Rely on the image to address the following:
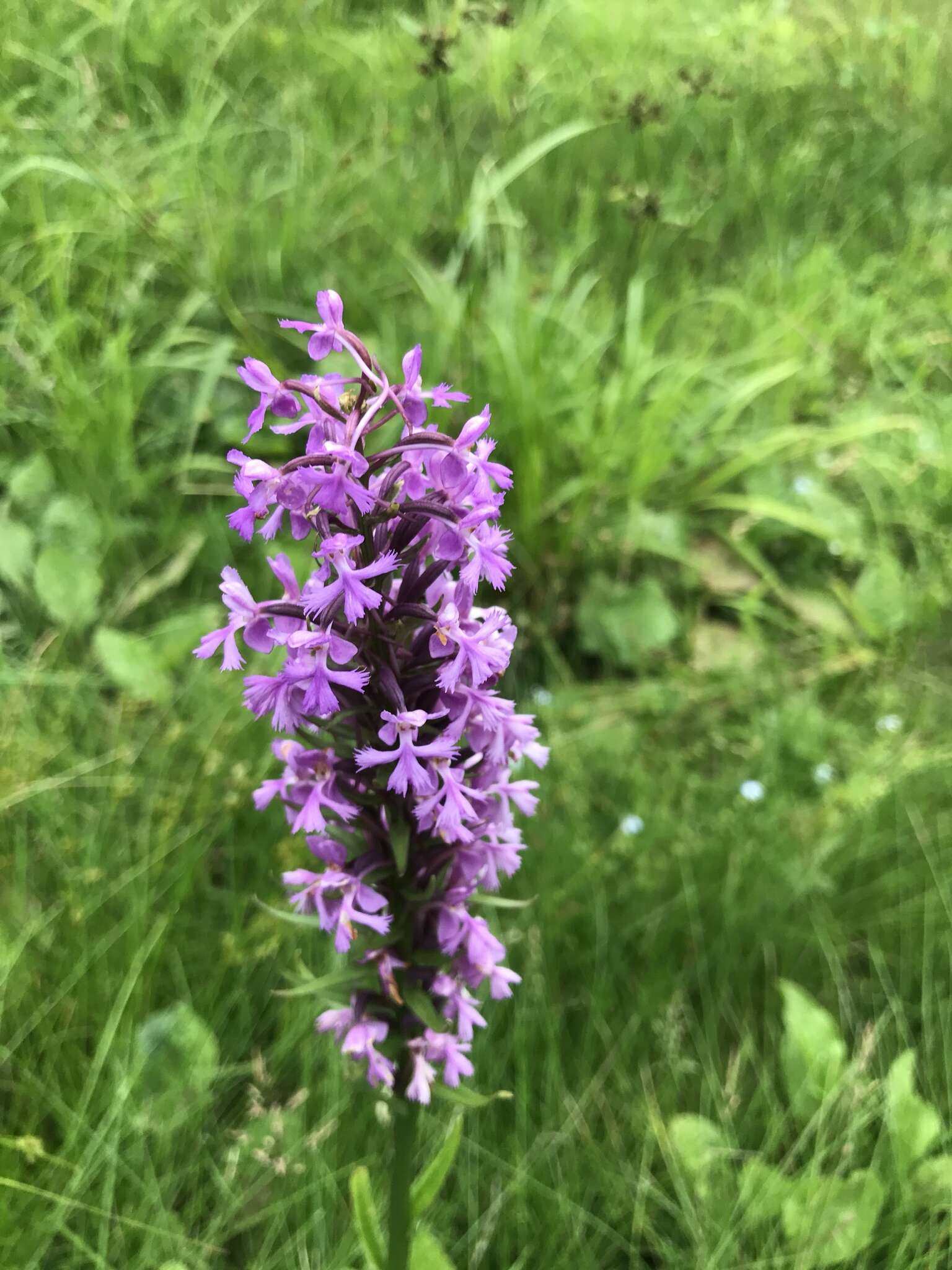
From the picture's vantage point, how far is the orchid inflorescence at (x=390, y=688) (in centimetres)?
86

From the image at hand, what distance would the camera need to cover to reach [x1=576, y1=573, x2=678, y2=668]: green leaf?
8.73ft

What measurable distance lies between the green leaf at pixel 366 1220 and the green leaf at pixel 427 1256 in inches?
6.5

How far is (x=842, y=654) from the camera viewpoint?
2.77 metres

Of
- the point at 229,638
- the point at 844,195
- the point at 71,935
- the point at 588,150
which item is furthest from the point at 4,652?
the point at 844,195

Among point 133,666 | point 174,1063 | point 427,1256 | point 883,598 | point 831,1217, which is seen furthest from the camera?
point 883,598

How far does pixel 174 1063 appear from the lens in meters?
1.61

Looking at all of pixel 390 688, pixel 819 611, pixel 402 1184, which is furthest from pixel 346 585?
pixel 819 611

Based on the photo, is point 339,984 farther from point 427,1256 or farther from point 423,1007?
point 427,1256

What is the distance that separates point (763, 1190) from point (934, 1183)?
0.31 meters

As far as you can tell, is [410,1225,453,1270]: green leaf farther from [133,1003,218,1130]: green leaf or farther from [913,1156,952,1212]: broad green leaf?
[913,1156,952,1212]: broad green leaf

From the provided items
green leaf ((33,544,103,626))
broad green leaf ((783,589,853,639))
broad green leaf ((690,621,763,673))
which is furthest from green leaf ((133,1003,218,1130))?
broad green leaf ((783,589,853,639))

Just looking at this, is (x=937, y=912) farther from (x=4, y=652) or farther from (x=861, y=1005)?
(x=4, y=652)

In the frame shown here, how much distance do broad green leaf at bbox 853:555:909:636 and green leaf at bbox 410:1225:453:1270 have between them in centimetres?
218

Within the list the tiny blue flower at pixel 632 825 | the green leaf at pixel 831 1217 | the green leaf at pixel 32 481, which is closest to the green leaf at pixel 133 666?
the green leaf at pixel 32 481
